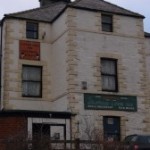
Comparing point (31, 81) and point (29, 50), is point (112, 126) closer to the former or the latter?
point (31, 81)

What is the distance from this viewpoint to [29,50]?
28797 millimetres

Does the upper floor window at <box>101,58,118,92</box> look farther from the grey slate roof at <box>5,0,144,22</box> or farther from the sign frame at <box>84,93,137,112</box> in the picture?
the grey slate roof at <box>5,0,144,22</box>

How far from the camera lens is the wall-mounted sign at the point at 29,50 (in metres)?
28.6

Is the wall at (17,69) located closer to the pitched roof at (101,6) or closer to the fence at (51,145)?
the pitched roof at (101,6)

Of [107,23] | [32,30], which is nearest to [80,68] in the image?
[107,23]

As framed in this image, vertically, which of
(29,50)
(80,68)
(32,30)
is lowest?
(80,68)

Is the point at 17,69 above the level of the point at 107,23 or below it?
below

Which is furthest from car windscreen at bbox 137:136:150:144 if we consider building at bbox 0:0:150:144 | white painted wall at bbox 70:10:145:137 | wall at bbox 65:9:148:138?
white painted wall at bbox 70:10:145:137

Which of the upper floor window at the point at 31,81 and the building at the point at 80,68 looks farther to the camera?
the upper floor window at the point at 31,81

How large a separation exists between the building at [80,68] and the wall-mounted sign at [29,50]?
0.21ft

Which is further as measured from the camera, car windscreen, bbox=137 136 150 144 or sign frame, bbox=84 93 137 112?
sign frame, bbox=84 93 137 112

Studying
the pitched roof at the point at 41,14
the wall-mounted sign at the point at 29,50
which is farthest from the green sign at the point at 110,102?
the pitched roof at the point at 41,14

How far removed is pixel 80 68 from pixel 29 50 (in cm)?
407

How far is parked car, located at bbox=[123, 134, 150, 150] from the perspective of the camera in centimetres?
2023
